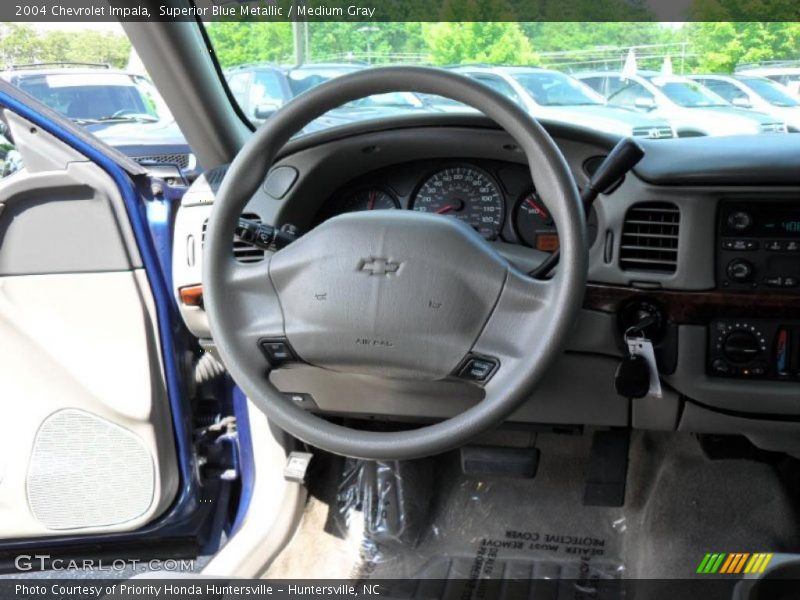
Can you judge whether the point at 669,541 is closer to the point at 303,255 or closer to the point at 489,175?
the point at 489,175

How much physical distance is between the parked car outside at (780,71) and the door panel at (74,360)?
1521 millimetres

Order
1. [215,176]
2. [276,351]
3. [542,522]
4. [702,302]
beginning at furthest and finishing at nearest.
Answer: [542,522], [215,176], [702,302], [276,351]

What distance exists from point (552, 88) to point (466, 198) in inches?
12.4

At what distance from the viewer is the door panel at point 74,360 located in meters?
2.24

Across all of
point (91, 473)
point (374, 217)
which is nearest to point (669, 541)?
point (374, 217)

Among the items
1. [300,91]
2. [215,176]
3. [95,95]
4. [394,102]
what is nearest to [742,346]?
[394,102]

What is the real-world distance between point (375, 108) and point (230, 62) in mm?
451

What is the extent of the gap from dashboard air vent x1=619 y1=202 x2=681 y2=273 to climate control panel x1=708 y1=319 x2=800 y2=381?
173 millimetres

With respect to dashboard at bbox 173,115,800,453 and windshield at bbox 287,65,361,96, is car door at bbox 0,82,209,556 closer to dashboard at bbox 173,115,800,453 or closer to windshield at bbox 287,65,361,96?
dashboard at bbox 173,115,800,453

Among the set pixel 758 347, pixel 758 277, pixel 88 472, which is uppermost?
pixel 758 277

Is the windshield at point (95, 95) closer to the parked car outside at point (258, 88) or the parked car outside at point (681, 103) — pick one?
the parked car outside at point (258, 88)

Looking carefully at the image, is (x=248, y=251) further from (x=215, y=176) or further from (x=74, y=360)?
(x=74, y=360)

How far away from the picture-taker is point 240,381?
161 centimetres

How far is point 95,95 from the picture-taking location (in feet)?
7.97
